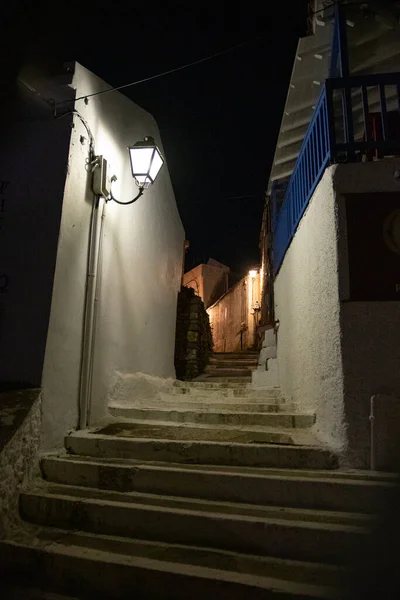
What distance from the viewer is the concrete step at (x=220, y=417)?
13.8 feet

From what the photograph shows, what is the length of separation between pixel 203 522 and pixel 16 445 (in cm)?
180

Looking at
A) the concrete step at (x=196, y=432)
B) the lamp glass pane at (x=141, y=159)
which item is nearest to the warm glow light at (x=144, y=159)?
the lamp glass pane at (x=141, y=159)

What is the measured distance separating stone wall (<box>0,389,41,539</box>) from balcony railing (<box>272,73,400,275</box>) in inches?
150

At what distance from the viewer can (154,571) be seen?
2508mm

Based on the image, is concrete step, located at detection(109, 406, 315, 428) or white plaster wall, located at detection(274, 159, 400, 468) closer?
white plaster wall, located at detection(274, 159, 400, 468)

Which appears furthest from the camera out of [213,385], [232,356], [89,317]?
[232,356]

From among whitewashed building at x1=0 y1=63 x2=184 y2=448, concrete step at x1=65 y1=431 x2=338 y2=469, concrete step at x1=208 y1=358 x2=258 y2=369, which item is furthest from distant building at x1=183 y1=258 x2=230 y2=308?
Answer: concrete step at x1=65 y1=431 x2=338 y2=469

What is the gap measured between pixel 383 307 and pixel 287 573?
224 centimetres

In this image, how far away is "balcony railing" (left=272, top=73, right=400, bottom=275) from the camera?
370 centimetres

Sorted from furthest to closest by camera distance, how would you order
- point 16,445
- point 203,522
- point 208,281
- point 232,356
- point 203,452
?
point 208,281, point 232,356, point 203,452, point 16,445, point 203,522

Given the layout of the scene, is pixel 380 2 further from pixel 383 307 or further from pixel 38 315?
pixel 38 315

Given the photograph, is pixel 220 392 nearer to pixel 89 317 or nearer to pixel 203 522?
pixel 89 317

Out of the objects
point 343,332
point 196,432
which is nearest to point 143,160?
point 343,332

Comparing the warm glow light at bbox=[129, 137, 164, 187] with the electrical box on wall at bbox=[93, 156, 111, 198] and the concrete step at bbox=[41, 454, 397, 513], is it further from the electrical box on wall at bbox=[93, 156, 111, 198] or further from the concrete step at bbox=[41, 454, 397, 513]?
the concrete step at bbox=[41, 454, 397, 513]
